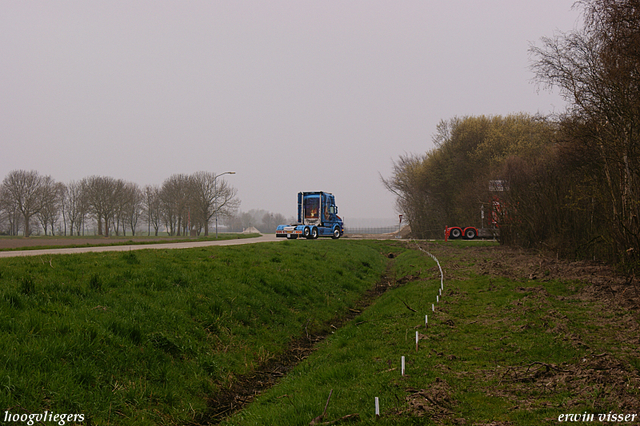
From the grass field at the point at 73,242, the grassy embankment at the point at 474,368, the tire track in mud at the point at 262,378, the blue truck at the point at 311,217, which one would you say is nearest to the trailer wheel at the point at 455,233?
the blue truck at the point at 311,217

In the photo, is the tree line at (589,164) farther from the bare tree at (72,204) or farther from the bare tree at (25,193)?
the bare tree at (72,204)

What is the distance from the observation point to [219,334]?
8.70 meters

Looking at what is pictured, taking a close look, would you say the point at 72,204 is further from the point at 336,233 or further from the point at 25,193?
the point at 336,233

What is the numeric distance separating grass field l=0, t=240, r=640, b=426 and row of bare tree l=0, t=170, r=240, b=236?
162 feet

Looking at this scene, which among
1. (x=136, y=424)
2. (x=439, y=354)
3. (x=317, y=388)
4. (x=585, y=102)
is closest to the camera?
(x=136, y=424)

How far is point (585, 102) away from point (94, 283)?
1513 centimetres

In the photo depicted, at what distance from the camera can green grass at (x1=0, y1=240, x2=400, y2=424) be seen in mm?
5258

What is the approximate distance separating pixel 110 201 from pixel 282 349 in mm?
63743

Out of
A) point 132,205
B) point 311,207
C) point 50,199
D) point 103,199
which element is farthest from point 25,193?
point 311,207

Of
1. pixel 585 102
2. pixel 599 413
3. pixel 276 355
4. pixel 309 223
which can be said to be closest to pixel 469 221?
pixel 309 223

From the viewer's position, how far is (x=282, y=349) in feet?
30.6

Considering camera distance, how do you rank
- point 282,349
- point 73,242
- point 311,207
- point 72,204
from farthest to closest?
1. point 72,204
2. point 311,207
3. point 73,242
4. point 282,349

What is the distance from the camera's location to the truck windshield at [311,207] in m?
37.3

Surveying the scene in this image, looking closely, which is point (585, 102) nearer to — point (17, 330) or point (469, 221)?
point (17, 330)
